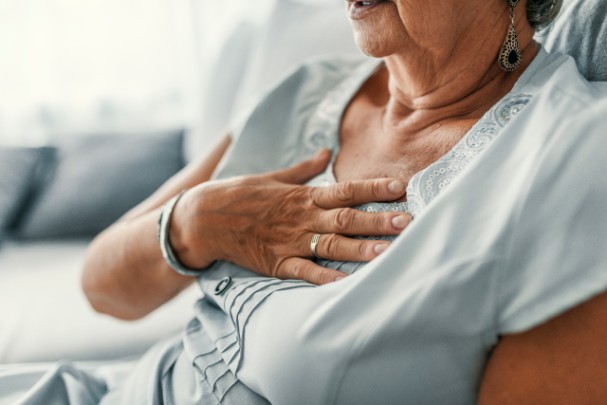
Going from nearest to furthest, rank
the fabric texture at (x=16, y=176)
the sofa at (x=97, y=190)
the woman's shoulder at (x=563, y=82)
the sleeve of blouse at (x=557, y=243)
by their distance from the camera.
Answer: the sleeve of blouse at (x=557, y=243) < the woman's shoulder at (x=563, y=82) < the sofa at (x=97, y=190) < the fabric texture at (x=16, y=176)

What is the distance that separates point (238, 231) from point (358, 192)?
20 cm

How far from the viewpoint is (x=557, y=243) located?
2.08 ft

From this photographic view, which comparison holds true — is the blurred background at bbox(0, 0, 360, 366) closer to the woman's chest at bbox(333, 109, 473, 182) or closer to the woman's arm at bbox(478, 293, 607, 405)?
the woman's chest at bbox(333, 109, 473, 182)

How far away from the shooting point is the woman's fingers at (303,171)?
41.9 inches

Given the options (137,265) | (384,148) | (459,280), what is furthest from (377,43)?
(137,265)

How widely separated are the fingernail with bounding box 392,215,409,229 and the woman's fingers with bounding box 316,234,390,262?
0.02 m

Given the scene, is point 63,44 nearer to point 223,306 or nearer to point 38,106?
point 38,106

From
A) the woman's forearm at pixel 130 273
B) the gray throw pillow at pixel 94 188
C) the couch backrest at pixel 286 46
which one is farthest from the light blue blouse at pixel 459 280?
the gray throw pillow at pixel 94 188

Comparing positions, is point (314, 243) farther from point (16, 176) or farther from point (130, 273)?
point (16, 176)

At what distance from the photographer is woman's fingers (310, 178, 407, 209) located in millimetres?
881

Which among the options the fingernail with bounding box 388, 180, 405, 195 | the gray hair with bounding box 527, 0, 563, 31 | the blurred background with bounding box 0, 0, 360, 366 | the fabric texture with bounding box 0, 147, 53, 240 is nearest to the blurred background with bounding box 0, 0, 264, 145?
the blurred background with bounding box 0, 0, 360, 366

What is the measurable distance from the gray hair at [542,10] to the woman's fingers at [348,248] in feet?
1.32

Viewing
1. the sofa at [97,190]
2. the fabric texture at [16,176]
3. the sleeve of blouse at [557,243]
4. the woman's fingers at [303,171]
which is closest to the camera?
the sleeve of blouse at [557,243]

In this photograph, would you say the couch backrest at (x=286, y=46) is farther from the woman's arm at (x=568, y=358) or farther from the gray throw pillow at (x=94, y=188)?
the woman's arm at (x=568, y=358)
